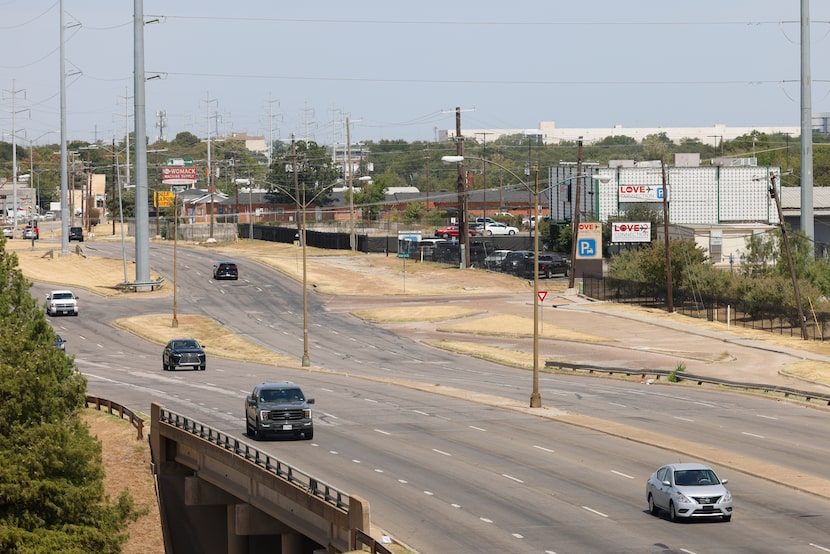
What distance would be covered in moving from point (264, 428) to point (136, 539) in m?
7.50

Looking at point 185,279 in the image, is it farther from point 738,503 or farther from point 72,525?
point 738,503

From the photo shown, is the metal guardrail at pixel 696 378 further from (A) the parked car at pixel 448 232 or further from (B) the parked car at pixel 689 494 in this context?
(A) the parked car at pixel 448 232

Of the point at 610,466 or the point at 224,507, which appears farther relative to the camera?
the point at 224,507

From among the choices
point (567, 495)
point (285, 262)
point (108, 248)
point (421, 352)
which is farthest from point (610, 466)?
point (108, 248)

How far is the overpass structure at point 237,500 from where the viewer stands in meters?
28.7

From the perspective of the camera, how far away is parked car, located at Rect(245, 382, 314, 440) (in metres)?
40.5

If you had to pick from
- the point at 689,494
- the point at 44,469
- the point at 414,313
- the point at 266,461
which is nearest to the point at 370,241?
the point at 414,313

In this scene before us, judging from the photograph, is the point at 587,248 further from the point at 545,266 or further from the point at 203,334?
the point at 203,334

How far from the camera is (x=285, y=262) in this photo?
126312 mm

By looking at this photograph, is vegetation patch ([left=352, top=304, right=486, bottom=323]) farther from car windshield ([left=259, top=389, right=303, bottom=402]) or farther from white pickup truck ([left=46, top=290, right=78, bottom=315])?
car windshield ([left=259, top=389, right=303, bottom=402])

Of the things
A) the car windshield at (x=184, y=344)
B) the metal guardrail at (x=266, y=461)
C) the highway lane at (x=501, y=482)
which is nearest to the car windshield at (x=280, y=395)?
the highway lane at (x=501, y=482)

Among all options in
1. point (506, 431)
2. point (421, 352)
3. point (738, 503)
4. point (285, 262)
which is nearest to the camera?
point (738, 503)

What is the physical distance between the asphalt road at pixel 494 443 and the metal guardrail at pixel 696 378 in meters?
1.65

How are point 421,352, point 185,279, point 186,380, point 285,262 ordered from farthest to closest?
point 285,262 < point 185,279 < point 421,352 < point 186,380
